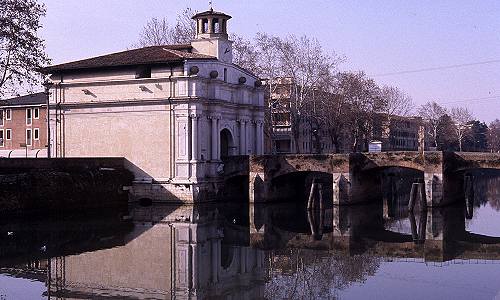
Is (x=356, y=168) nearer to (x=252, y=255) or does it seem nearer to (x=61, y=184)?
(x=252, y=255)

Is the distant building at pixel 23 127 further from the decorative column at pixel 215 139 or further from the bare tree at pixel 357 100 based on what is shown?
the bare tree at pixel 357 100

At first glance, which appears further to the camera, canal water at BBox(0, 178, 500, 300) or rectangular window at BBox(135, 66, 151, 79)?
rectangular window at BBox(135, 66, 151, 79)

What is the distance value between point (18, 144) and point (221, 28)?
1300 inches

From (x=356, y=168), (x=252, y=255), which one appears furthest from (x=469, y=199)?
(x=252, y=255)

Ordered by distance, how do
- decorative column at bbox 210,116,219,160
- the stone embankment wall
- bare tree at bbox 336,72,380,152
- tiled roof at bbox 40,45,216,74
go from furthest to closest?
bare tree at bbox 336,72,380,152, decorative column at bbox 210,116,219,160, tiled roof at bbox 40,45,216,74, the stone embankment wall

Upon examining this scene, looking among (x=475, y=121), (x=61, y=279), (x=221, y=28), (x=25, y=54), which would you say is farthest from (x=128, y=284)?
(x=475, y=121)

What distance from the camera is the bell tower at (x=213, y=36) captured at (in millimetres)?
52094

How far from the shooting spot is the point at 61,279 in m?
23.1

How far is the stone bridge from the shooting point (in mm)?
43969

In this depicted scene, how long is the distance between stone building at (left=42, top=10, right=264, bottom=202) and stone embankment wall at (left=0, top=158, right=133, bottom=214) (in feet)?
6.00

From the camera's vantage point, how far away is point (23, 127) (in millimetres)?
73438

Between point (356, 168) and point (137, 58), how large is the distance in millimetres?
18439

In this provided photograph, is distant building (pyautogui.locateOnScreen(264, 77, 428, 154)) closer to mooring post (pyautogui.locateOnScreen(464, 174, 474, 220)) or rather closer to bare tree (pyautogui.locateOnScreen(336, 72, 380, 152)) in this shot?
bare tree (pyautogui.locateOnScreen(336, 72, 380, 152))

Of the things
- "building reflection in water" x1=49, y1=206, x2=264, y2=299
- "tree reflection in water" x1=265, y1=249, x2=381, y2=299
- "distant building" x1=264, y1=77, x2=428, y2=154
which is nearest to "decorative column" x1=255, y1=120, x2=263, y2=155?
"distant building" x1=264, y1=77, x2=428, y2=154
